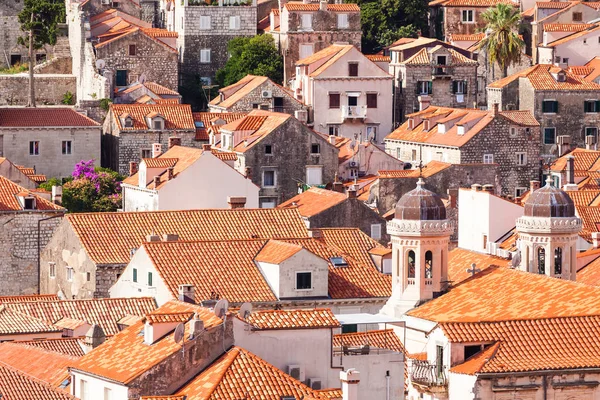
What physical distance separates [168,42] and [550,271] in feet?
207

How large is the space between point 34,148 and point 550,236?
50722mm

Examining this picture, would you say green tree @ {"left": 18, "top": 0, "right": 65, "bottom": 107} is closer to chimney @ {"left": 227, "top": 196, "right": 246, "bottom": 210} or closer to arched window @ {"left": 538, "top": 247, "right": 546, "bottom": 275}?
chimney @ {"left": 227, "top": 196, "right": 246, "bottom": 210}

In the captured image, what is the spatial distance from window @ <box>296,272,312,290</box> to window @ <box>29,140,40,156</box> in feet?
148

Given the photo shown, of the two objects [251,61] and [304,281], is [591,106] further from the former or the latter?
[304,281]

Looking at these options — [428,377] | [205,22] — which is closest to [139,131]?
[205,22]

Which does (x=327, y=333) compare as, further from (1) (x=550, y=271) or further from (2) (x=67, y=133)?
(2) (x=67, y=133)

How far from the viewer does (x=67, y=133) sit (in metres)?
125

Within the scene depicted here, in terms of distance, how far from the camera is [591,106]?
133375mm

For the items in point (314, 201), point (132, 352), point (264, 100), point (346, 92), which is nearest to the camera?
point (132, 352)

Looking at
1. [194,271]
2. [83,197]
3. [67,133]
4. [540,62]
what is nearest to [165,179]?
[83,197]

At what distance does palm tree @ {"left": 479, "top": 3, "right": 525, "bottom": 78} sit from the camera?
467 ft

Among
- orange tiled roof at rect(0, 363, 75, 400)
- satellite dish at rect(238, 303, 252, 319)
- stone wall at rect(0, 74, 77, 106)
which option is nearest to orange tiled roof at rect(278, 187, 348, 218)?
stone wall at rect(0, 74, 77, 106)

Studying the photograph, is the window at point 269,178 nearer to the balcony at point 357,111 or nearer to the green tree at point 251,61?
the balcony at point 357,111

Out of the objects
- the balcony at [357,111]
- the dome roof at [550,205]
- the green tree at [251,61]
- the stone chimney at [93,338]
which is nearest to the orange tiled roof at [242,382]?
the stone chimney at [93,338]
